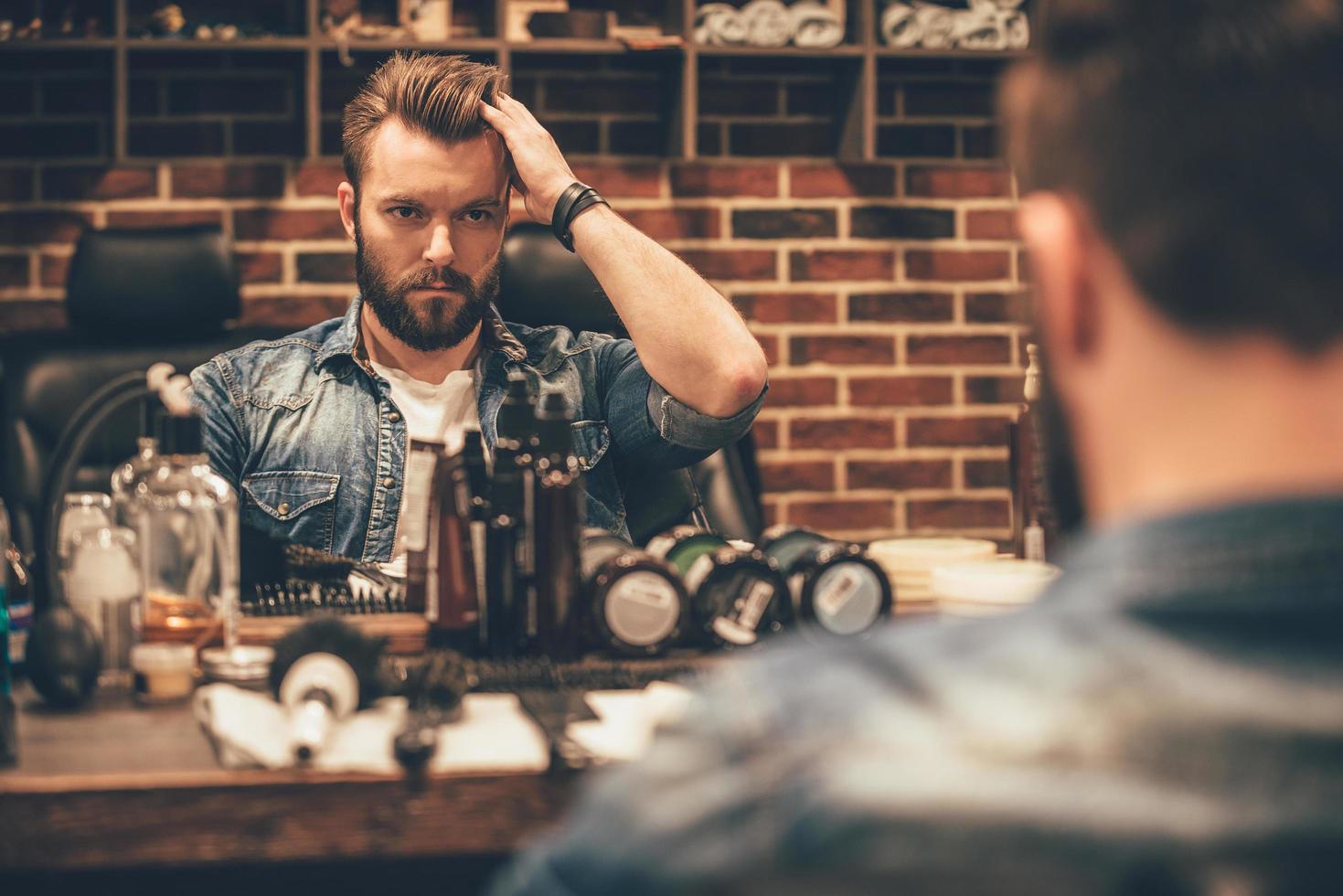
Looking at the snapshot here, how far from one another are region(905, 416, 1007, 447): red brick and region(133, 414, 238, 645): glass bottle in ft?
7.25

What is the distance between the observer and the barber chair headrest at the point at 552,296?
2.49 metres

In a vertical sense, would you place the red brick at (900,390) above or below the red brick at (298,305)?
below

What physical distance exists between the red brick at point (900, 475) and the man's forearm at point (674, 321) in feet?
4.46

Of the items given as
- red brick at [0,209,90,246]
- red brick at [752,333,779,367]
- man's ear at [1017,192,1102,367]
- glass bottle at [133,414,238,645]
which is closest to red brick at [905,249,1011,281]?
red brick at [752,333,779,367]

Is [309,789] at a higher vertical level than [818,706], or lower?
lower

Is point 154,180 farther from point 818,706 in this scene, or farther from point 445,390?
point 818,706

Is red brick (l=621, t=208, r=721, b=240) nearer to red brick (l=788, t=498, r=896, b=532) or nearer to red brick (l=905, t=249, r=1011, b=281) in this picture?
red brick (l=905, t=249, r=1011, b=281)

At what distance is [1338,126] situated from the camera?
0.52 metres

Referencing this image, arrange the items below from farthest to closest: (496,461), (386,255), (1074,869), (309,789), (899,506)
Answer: (899,506), (386,255), (496,461), (309,789), (1074,869)

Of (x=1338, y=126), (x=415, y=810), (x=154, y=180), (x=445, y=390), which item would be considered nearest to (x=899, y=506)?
(x=445, y=390)

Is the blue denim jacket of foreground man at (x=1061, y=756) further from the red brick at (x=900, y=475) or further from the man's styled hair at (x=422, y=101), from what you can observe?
the red brick at (x=900, y=475)

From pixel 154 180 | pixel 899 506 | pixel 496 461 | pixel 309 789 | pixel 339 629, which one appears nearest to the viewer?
pixel 309 789

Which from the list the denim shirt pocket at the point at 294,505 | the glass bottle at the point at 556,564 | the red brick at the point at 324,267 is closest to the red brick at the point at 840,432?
the red brick at the point at 324,267

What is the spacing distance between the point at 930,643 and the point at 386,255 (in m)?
1.78
